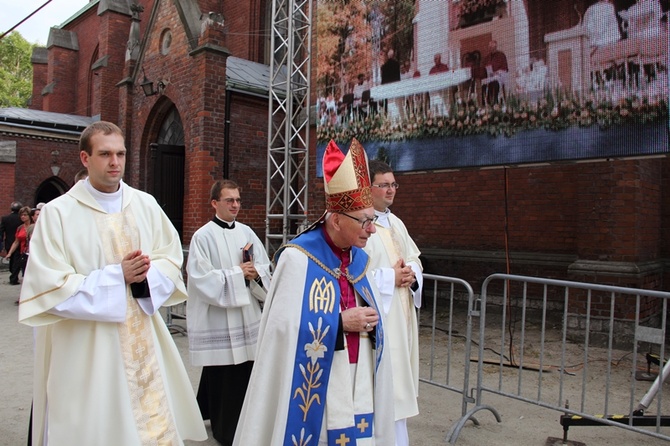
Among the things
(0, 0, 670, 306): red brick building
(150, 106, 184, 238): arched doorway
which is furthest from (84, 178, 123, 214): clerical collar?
(150, 106, 184, 238): arched doorway

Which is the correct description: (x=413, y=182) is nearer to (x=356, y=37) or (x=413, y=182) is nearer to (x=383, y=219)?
(x=356, y=37)

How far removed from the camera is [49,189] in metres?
20.9

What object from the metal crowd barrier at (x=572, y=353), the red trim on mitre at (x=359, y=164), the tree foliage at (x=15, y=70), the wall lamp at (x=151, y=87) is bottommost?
the metal crowd barrier at (x=572, y=353)

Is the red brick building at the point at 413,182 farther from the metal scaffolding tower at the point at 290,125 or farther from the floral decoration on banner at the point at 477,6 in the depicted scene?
the floral decoration on banner at the point at 477,6

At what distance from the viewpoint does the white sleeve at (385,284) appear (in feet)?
11.1

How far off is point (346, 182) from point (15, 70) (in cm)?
4863

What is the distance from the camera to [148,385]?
282 cm

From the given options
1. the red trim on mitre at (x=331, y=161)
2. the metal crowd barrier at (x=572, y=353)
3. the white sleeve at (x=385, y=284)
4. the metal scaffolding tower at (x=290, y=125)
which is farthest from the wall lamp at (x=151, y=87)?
the red trim on mitre at (x=331, y=161)

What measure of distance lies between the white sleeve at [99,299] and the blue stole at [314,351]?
99cm

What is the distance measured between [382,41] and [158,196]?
644 centimetres

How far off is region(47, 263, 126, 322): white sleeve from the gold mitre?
1207 mm

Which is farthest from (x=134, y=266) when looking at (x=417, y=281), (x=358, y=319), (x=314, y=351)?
(x=417, y=281)

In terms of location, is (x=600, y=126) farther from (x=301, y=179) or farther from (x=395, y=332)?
(x=301, y=179)

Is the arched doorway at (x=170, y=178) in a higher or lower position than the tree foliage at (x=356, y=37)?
lower
